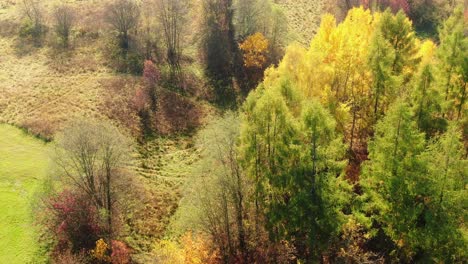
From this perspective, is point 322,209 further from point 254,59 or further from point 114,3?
point 114,3

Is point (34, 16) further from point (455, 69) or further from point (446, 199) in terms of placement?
point (446, 199)

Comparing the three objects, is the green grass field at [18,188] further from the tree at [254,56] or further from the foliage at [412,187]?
the tree at [254,56]

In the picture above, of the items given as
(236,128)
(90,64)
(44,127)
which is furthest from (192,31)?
(236,128)

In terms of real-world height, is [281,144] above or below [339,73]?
below

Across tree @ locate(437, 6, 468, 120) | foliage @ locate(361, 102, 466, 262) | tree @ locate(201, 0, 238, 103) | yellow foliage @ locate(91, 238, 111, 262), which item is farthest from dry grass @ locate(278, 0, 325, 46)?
yellow foliage @ locate(91, 238, 111, 262)

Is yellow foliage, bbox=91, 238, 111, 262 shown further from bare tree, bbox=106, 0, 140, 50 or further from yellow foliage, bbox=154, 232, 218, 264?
bare tree, bbox=106, 0, 140, 50

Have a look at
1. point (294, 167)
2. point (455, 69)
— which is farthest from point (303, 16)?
point (294, 167)

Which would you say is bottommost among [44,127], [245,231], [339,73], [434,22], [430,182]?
[245,231]
